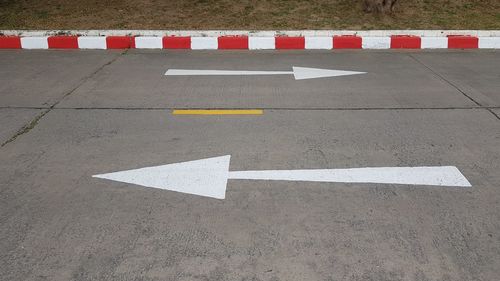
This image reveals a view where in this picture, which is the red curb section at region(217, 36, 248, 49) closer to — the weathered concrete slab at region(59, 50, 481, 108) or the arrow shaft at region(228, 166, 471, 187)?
the weathered concrete slab at region(59, 50, 481, 108)

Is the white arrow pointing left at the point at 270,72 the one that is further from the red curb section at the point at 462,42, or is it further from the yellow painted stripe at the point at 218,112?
the red curb section at the point at 462,42

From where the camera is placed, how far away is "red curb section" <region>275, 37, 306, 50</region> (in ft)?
33.3

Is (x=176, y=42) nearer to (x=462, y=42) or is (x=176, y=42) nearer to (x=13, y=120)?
(x=13, y=120)

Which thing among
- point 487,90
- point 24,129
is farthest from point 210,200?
point 487,90

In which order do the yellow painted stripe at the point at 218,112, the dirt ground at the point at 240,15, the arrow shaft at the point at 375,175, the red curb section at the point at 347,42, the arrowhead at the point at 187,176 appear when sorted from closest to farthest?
the arrowhead at the point at 187,176
the arrow shaft at the point at 375,175
the yellow painted stripe at the point at 218,112
the red curb section at the point at 347,42
the dirt ground at the point at 240,15

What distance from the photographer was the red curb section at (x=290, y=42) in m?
10.1

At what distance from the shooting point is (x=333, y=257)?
3152mm

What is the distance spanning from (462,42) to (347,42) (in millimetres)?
2369

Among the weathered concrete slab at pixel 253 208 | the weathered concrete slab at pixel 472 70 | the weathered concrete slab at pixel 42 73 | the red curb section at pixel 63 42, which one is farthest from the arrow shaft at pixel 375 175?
the red curb section at pixel 63 42

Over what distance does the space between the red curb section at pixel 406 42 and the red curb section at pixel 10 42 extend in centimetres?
771

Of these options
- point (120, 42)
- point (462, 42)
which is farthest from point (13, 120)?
point (462, 42)

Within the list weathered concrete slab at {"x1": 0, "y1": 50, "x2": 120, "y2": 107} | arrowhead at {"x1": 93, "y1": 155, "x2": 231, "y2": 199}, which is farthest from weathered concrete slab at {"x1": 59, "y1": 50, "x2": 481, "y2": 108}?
arrowhead at {"x1": 93, "y1": 155, "x2": 231, "y2": 199}

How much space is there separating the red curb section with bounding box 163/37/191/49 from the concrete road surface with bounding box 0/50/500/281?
229 cm

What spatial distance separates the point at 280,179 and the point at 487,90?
4.12 meters
